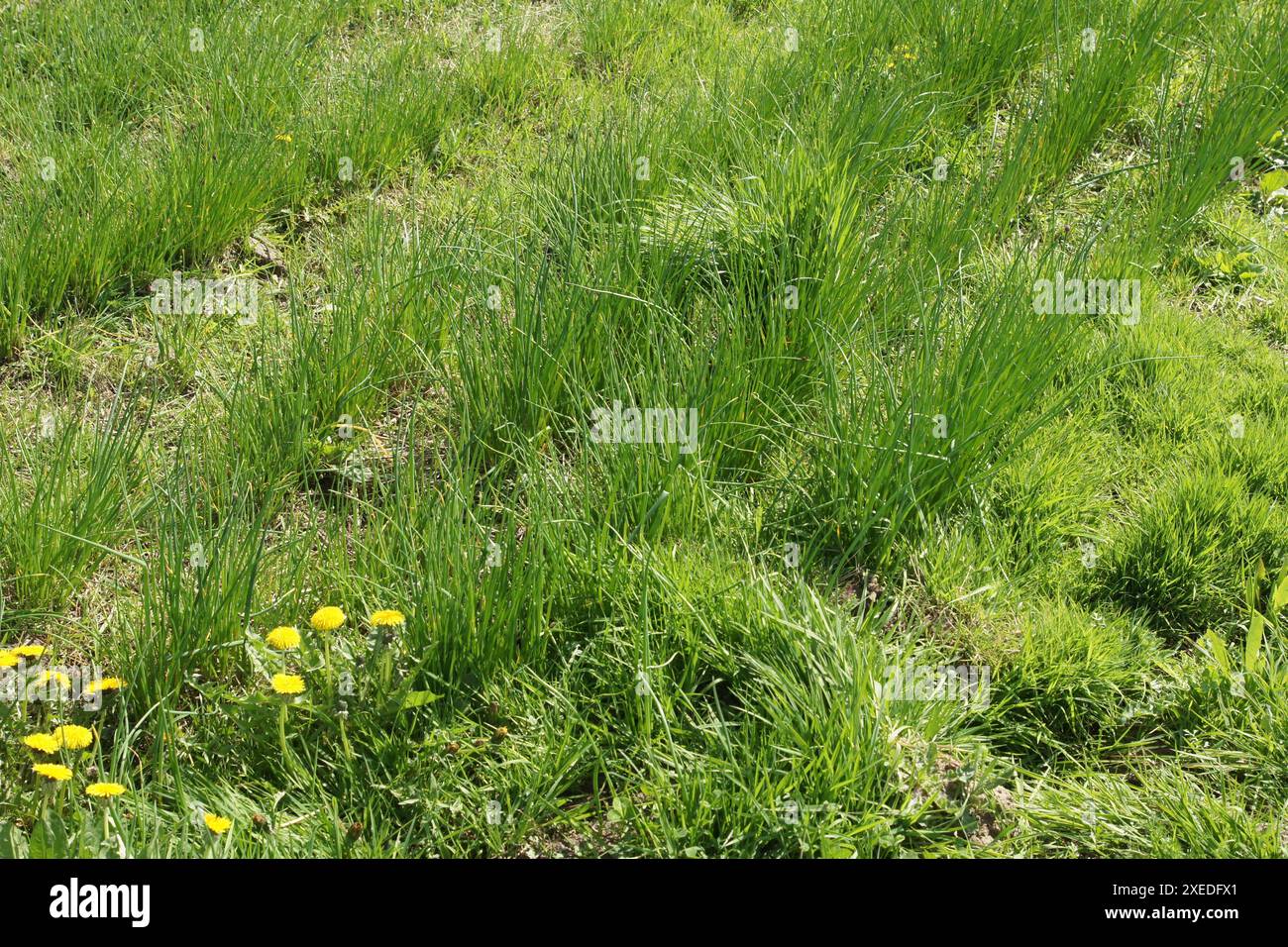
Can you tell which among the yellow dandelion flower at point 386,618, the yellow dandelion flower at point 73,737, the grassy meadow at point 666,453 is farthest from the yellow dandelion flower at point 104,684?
the yellow dandelion flower at point 386,618

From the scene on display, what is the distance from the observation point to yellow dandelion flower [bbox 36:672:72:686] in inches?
83.2

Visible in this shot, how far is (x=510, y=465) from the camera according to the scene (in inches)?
114

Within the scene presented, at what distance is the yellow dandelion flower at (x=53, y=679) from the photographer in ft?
6.93

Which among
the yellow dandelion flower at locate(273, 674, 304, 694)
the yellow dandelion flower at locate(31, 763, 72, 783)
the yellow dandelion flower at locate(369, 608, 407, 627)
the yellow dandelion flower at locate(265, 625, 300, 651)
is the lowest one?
the yellow dandelion flower at locate(31, 763, 72, 783)

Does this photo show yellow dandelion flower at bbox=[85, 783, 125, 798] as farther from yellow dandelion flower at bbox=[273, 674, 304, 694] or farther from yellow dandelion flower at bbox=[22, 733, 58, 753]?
yellow dandelion flower at bbox=[273, 674, 304, 694]

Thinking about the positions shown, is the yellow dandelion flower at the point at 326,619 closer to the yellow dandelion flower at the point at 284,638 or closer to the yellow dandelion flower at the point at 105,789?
the yellow dandelion flower at the point at 284,638

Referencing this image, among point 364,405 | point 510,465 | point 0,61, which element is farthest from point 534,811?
point 0,61

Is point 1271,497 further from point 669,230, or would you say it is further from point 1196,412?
point 669,230

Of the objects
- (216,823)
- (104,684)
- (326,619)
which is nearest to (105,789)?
(216,823)

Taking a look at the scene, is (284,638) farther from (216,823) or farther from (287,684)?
(216,823)

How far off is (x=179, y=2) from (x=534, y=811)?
415 centimetres

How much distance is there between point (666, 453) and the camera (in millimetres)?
2494

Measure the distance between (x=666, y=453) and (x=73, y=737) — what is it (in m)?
1.31

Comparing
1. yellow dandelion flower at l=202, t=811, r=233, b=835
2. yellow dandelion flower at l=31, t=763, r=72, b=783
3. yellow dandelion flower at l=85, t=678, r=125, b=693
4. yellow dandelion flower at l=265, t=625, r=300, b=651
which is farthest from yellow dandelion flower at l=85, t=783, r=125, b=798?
yellow dandelion flower at l=265, t=625, r=300, b=651
